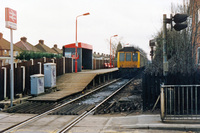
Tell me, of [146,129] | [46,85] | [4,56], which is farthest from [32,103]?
[4,56]

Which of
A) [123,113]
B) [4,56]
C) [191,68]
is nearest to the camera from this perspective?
[123,113]

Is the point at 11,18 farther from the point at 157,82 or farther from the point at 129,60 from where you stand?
the point at 129,60

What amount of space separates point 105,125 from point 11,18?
6.60 meters

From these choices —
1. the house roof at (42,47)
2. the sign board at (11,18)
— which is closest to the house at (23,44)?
the house roof at (42,47)

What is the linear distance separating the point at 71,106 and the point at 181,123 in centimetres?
542

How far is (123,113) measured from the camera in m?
9.47

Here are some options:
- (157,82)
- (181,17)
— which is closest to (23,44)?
(157,82)

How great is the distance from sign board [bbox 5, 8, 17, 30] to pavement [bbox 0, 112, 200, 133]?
161 inches

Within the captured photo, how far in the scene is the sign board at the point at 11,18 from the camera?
10980 millimetres

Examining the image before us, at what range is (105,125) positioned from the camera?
7539 mm

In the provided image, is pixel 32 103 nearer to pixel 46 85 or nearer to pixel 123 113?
pixel 46 85

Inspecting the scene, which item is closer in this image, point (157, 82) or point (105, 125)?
point (105, 125)

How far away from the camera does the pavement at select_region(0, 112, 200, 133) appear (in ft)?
22.2

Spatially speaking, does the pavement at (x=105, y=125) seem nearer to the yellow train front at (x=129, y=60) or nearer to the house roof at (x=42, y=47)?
the yellow train front at (x=129, y=60)
